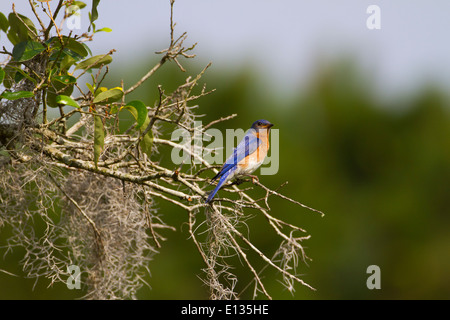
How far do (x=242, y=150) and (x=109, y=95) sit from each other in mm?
1351

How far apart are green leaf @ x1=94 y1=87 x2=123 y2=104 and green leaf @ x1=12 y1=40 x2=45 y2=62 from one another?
309 millimetres

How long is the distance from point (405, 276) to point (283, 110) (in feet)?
13.1

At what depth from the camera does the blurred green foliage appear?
945cm

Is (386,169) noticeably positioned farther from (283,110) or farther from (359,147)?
(283,110)

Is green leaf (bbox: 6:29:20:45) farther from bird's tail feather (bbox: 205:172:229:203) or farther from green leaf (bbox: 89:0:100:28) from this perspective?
bird's tail feather (bbox: 205:172:229:203)

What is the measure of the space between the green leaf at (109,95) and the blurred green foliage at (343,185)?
5.85 m

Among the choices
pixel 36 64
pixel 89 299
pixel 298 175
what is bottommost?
pixel 89 299

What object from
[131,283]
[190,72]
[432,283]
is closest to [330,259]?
[432,283]

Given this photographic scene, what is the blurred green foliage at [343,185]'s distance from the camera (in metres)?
9.45

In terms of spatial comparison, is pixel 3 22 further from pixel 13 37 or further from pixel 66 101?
pixel 66 101

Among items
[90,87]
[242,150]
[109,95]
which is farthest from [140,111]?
[242,150]

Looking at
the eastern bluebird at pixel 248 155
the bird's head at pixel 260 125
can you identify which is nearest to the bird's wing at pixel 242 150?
the eastern bluebird at pixel 248 155

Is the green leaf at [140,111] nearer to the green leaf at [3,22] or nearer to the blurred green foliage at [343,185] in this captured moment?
the green leaf at [3,22]

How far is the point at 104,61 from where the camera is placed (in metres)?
2.80
